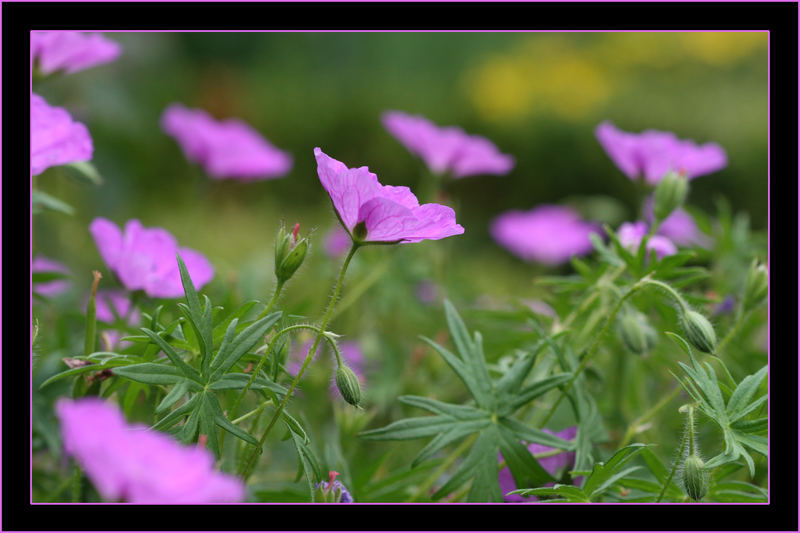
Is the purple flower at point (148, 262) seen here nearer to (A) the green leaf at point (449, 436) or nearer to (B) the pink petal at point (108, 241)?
(B) the pink petal at point (108, 241)

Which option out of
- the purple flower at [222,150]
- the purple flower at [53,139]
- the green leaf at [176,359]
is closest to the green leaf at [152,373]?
the green leaf at [176,359]

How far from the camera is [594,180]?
2947 mm

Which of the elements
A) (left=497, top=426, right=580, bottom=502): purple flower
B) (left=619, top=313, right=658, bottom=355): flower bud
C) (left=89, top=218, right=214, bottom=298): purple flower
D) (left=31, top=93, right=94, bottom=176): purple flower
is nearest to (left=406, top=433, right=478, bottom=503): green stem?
(left=497, top=426, right=580, bottom=502): purple flower

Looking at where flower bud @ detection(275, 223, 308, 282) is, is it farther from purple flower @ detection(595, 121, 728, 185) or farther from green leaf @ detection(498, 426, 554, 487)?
purple flower @ detection(595, 121, 728, 185)

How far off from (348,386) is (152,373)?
0.13 m

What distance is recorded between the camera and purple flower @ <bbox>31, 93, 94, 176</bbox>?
61 cm

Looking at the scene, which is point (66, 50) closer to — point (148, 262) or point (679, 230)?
point (148, 262)

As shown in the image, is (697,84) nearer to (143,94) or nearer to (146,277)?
(143,94)

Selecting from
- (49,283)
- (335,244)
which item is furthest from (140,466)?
(335,244)

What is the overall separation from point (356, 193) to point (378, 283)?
0.61 meters

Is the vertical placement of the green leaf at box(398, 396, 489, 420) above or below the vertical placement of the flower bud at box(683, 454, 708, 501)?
above

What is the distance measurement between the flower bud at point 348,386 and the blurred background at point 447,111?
102cm

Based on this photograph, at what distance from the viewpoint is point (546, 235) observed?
5.48 feet

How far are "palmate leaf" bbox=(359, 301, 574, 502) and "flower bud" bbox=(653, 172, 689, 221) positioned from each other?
0.67 ft
